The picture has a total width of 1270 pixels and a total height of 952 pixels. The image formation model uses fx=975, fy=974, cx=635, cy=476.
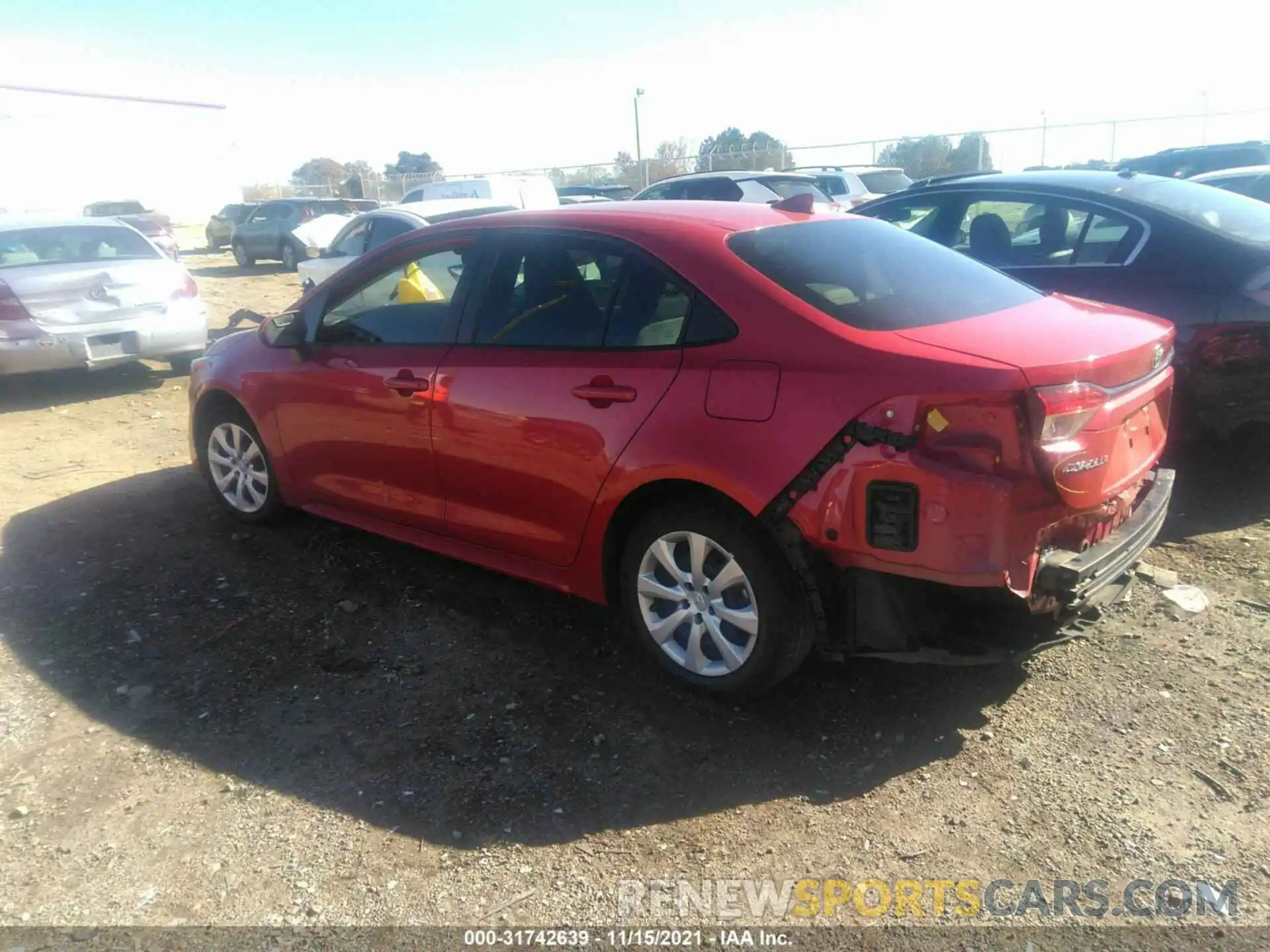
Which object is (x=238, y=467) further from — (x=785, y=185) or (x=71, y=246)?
(x=785, y=185)

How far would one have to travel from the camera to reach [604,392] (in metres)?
3.49

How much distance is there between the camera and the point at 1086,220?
214 inches

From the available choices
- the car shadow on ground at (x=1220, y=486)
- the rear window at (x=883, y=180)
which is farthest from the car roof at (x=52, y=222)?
the rear window at (x=883, y=180)

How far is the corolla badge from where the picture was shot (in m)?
2.86

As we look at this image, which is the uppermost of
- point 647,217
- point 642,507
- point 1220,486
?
point 647,217

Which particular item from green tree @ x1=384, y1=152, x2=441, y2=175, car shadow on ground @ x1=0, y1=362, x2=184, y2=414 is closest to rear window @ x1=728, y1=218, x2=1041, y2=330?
car shadow on ground @ x1=0, y1=362, x2=184, y2=414

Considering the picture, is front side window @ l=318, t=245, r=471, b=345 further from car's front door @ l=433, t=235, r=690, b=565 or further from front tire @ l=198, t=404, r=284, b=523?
front tire @ l=198, t=404, r=284, b=523

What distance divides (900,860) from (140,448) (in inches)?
252

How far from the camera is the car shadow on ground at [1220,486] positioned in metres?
4.89

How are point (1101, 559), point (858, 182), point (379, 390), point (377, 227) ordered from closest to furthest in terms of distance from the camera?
point (1101, 559) < point (379, 390) < point (377, 227) < point (858, 182)

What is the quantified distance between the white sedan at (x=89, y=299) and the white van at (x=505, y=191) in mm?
6529

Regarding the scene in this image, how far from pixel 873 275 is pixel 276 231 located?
2149 cm

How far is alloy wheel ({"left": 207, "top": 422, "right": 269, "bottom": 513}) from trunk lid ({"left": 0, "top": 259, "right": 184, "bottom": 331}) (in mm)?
3946

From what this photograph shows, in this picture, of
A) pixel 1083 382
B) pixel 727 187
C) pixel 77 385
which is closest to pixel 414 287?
pixel 1083 382
